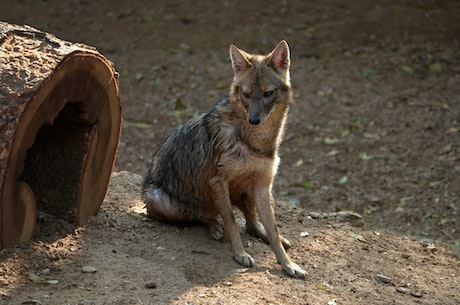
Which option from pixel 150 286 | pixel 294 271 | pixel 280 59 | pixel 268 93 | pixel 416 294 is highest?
pixel 280 59

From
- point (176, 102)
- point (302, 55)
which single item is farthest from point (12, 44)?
point (302, 55)

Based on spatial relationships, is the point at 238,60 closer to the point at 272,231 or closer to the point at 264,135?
the point at 264,135

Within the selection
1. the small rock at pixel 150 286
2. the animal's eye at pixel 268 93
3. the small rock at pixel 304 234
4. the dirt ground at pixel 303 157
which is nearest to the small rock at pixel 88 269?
the dirt ground at pixel 303 157

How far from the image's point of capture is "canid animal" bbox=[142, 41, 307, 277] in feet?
18.8

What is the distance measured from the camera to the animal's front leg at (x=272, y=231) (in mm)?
5532

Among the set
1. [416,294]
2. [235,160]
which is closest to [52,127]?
[235,160]

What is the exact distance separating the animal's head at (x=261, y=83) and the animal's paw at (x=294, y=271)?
1.06 metres

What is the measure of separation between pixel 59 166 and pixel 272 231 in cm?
164

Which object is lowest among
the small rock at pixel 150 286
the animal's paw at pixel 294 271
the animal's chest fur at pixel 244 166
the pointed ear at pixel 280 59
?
the animal's paw at pixel 294 271

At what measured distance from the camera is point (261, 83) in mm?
5738

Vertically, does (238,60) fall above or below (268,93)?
above

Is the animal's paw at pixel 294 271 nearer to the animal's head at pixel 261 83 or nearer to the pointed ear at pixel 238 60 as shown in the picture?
the animal's head at pixel 261 83

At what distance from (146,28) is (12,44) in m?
7.62

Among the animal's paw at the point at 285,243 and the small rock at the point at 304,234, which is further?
the small rock at the point at 304,234
